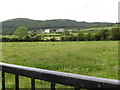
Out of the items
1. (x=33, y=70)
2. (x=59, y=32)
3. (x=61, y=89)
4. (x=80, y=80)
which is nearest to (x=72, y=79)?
(x=80, y=80)

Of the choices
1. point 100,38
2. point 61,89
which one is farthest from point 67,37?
point 61,89

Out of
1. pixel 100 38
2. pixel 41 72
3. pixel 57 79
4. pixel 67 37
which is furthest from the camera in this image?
pixel 67 37

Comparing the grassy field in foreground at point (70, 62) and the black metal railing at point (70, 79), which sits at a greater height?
the black metal railing at point (70, 79)

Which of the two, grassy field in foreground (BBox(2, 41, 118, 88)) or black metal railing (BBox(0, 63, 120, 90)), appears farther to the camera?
grassy field in foreground (BBox(2, 41, 118, 88))

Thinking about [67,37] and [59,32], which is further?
[59,32]

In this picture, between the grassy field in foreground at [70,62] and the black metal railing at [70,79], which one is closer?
the black metal railing at [70,79]

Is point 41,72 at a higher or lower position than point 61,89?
higher

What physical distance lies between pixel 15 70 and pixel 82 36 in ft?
175

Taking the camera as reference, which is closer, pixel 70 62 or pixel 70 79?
pixel 70 79

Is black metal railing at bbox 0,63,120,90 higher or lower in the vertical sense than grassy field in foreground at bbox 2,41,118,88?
higher

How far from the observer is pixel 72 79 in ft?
4.30

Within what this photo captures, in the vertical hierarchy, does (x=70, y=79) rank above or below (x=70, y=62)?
above

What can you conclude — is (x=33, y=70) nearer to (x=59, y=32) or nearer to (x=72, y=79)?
(x=72, y=79)

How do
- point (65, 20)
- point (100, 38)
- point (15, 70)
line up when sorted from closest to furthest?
point (15, 70)
point (100, 38)
point (65, 20)
